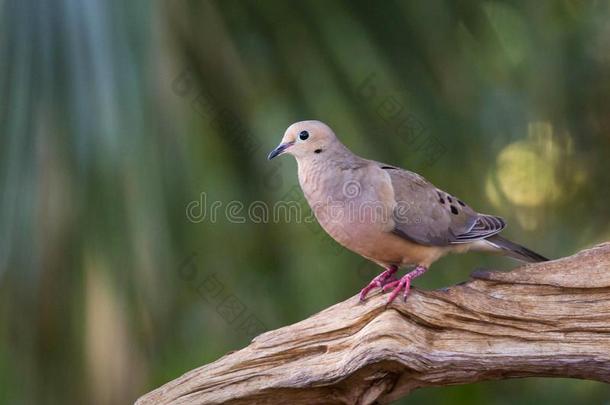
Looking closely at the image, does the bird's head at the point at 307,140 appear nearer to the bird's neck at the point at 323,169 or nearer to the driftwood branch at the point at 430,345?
the bird's neck at the point at 323,169

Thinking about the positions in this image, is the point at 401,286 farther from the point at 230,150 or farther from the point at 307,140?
the point at 230,150

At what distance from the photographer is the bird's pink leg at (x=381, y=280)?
118 inches

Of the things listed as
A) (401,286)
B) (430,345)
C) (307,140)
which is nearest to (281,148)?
(307,140)

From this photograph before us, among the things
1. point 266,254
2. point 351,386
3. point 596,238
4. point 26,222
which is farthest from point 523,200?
point 26,222

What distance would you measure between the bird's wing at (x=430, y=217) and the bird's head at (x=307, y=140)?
0.23m

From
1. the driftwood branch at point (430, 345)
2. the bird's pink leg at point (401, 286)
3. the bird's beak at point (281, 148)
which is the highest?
the bird's beak at point (281, 148)

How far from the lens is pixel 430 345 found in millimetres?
2775

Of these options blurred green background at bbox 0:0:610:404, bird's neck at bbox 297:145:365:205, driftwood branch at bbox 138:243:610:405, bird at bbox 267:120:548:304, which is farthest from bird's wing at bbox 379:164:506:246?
Result: blurred green background at bbox 0:0:610:404

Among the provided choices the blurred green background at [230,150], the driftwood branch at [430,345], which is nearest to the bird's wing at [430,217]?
A: the driftwood branch at [430,345]

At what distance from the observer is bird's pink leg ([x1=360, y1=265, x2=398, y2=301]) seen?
3000 millimetres

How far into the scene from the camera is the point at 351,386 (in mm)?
2764

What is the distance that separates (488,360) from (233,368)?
86 cm

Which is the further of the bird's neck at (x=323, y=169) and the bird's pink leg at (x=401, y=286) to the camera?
the bird's neck at (x=323, y=169)

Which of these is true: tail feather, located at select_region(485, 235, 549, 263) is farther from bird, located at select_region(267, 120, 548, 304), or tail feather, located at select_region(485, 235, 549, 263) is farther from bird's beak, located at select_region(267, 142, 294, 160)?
bird's beak, located at select_region(267, 142, 294, 160)
